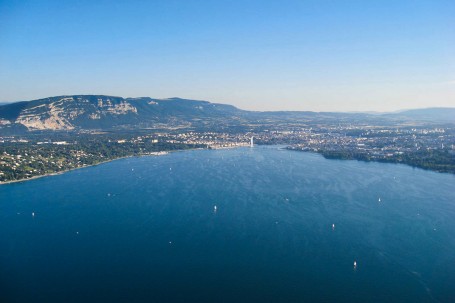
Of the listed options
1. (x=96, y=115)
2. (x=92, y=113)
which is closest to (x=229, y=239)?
(x=96, y=115)

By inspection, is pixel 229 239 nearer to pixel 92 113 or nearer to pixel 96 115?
pixel 96 115

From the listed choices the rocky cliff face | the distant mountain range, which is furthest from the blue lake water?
the rocky cliff face

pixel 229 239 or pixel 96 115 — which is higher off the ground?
pixel 96 115

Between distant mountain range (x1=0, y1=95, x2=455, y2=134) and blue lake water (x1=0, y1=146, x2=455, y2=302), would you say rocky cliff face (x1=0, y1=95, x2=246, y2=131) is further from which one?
blue lake water (x1=0, y1=146, x2=455, y2=302)

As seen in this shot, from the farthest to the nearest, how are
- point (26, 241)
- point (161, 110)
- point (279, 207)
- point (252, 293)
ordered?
point (161, 110)
point (279, 207)
point (26, 241)
point (252, 293)

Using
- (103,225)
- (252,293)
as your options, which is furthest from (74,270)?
(252,293)

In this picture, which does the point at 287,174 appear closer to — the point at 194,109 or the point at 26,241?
the point at 26,241

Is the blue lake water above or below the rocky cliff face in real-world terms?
below

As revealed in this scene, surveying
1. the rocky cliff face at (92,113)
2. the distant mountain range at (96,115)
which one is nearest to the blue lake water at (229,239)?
the distant mountain range at (96,115)
